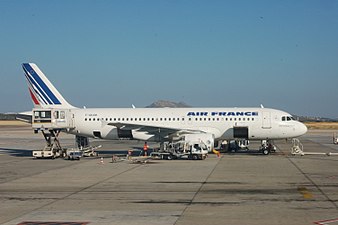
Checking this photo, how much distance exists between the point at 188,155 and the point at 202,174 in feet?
31.7

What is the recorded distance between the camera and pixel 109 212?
47.5 feet

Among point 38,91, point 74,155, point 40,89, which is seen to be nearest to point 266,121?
point 74,155

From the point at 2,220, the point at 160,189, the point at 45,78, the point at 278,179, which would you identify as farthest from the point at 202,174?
the point at 45,78

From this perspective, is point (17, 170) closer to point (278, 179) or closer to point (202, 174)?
point (202, 174)

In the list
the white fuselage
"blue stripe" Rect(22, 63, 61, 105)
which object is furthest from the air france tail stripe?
the white fuselage

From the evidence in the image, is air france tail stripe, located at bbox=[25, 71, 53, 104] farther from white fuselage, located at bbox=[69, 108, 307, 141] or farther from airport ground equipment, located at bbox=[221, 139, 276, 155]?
airport ground equipment, located at bbox=[221, 139, 276, 155]

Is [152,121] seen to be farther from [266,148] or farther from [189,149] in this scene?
[266,148]

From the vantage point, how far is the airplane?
125ft

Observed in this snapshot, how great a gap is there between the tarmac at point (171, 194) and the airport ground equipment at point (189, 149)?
4267 mm

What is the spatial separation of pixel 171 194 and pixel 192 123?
832 inches

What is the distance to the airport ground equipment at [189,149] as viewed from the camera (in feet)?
111

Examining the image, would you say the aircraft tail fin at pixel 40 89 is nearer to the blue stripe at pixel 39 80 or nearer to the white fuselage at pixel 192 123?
the blue stripe at pixel 39 80

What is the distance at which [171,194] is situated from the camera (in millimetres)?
18062

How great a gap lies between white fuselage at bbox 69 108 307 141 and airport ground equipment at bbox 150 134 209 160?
8.30 ft
